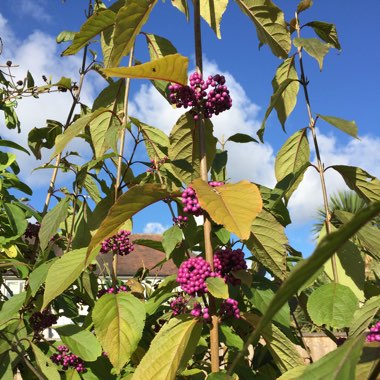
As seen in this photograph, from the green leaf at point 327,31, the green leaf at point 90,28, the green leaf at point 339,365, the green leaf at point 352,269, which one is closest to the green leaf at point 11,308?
the green leaf at point 90,28

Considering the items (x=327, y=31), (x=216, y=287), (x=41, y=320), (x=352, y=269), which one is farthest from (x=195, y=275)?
(x=327, y=31)

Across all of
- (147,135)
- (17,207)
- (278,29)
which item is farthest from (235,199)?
(17,207)

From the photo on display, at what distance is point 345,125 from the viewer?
126 cm

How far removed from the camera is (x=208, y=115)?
4.13 ft

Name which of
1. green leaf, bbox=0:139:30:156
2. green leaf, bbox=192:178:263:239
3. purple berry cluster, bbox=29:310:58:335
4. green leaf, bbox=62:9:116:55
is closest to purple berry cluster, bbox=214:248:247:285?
green leaf, bbox=192:178:263:239

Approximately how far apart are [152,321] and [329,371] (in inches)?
48.9

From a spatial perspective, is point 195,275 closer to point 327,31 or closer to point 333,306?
point 333,306

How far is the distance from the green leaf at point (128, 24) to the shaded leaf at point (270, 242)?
22.2 inches

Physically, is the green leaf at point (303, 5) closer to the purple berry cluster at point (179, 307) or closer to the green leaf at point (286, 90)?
the green leaf at point (286, 90)

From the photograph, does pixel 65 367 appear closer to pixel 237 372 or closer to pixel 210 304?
pixel 237 372

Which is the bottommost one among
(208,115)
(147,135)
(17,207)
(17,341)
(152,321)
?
(152,321)

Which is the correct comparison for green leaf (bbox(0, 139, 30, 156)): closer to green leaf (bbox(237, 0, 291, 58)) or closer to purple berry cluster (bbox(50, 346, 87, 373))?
purple berry cluster (bbox(50, 346, 87, 373))

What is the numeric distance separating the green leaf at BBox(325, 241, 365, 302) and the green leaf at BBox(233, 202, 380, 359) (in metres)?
1.05

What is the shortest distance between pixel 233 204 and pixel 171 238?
0.45 m
